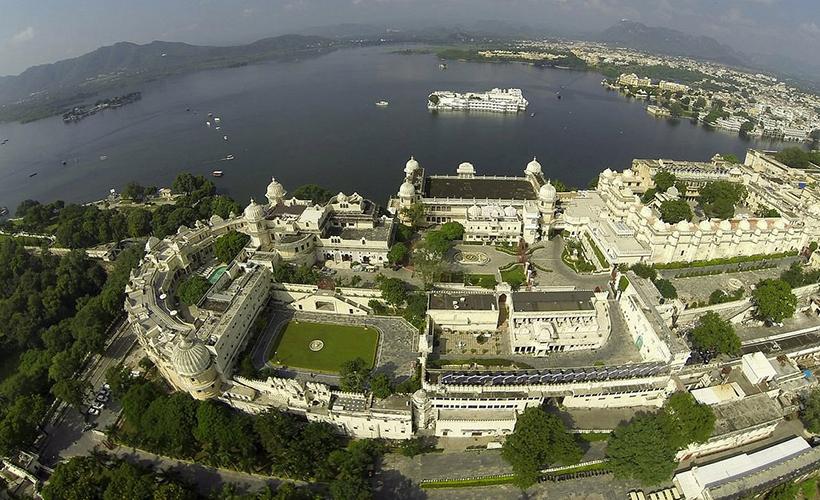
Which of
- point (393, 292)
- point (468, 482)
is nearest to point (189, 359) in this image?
point (393, 292)

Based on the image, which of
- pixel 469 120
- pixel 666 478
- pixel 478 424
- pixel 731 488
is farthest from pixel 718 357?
pixel 469 120

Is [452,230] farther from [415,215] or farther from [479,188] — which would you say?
[479,188]

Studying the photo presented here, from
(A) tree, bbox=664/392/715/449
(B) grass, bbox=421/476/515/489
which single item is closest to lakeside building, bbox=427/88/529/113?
(A) tree, bbox=664/392/715/449

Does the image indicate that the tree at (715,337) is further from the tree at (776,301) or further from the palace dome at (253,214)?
the palace dome at (253,214)

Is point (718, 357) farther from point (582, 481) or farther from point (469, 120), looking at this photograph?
point (469, 120)

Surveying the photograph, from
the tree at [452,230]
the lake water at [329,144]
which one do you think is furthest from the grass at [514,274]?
the lake water at [329,144]

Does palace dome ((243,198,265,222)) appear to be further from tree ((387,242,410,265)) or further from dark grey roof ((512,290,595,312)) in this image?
dark grey roof ((512,290,595,312))
